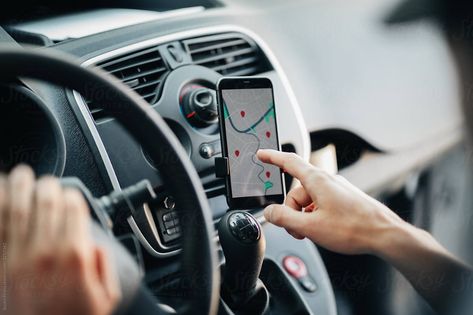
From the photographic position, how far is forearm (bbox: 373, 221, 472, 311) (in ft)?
3.06

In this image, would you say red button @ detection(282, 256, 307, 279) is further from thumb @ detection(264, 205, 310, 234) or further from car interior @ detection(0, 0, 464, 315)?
thumb @ detection(264, 205, 310, 234)

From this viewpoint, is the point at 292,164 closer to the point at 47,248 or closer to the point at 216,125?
the point at 216,125

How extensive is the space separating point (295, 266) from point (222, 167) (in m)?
0.35

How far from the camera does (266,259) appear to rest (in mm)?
1285

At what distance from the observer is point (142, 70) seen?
48.5 inches

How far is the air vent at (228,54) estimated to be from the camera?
132 centimetres

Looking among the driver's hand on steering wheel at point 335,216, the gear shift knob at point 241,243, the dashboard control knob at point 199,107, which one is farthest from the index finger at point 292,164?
the dashboard control knob at point 199,107

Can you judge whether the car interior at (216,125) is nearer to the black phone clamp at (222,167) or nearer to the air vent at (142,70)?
the air vent at (142,70)

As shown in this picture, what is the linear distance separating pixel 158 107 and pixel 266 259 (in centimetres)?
43

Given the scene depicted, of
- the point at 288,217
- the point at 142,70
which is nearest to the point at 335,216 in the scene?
the point at 288,217

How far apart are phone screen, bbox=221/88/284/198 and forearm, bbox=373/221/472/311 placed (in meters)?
0.29

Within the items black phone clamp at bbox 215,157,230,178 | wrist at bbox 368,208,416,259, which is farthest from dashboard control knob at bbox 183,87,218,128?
wrist at bbox 368,208,416,259

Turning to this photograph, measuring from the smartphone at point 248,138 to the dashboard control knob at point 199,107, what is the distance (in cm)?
9

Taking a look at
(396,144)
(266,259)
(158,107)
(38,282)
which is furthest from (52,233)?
(396,144)
